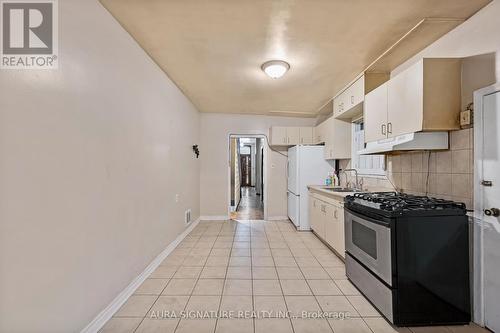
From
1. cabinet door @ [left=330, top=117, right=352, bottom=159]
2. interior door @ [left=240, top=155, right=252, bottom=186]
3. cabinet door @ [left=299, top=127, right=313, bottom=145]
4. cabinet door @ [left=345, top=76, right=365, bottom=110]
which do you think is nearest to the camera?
cabinet door @ [left=345, top=76, right=365, bottom=110]

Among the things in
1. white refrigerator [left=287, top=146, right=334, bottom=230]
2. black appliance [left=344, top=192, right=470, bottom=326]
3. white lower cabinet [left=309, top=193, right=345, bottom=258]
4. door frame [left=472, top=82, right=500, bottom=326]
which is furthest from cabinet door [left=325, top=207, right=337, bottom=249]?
door frame [left=472, top=82, right=500, bottom=326]

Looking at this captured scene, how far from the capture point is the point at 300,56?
8.64 feet

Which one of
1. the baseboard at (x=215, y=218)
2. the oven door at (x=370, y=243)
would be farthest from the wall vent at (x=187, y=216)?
the oven door at (x=370, y=243)

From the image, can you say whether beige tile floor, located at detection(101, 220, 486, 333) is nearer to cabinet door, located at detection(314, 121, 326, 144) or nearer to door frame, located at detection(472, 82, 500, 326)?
door frame, located at detection(472, 82, 500, 326)

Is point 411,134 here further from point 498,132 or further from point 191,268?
point 191,268

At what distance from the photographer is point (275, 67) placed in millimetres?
2781

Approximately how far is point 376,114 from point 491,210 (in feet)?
4.37

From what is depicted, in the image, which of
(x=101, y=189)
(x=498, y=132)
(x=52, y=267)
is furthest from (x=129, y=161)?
(x=498, y=132)

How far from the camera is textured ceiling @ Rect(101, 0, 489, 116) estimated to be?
1809 millimetres

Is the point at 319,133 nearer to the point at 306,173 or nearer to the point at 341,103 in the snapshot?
the point at 306,173

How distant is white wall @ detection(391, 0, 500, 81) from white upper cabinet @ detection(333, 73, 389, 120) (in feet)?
2.53

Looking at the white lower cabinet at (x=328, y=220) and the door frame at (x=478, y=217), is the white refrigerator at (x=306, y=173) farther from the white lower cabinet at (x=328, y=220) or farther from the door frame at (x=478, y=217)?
the door frame at (x=478, y=217)

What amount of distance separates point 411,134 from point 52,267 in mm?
2848

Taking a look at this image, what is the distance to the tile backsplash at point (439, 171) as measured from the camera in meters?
1.92
